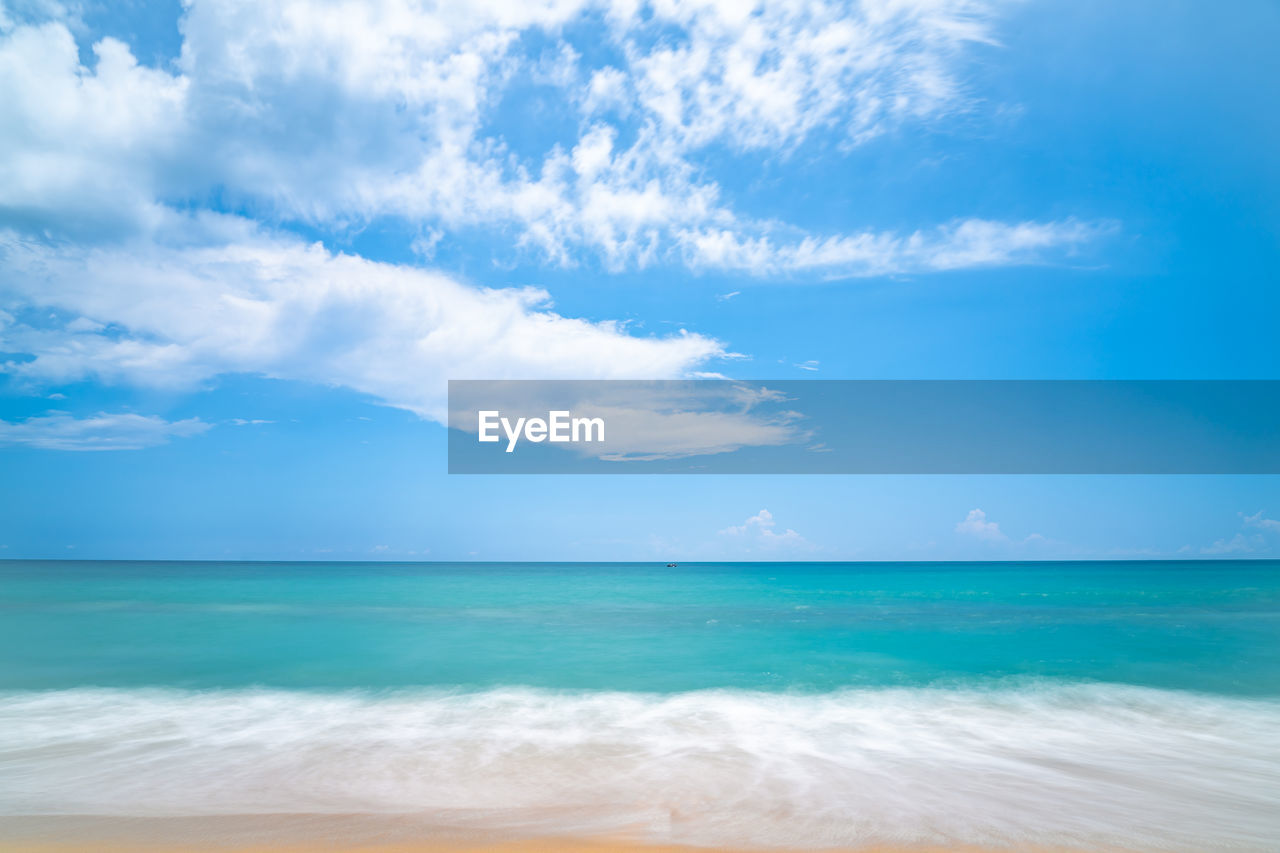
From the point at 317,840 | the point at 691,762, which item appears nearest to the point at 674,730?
the point at 691,762

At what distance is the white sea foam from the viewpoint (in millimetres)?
5398

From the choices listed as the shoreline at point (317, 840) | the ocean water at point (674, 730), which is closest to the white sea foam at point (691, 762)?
the ocean water at point (674, 730)

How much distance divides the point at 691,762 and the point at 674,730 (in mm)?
1622

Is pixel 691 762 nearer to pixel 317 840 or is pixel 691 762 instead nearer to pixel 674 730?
pixel 674 730

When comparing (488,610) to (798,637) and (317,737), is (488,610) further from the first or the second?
(317,737)

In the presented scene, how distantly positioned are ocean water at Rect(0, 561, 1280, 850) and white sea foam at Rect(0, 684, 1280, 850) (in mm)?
41

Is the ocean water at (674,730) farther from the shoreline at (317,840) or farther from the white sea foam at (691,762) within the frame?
the shoreline at (317,840)

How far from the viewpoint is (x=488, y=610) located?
87.6 feet

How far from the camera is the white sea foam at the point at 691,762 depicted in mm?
5398

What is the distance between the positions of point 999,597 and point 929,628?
60.2 feet

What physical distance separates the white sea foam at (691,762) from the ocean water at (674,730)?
0.04 meters

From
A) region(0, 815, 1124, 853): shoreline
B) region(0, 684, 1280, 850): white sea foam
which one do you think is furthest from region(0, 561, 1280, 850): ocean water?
region(0, 815, 1124, 853): shoreline

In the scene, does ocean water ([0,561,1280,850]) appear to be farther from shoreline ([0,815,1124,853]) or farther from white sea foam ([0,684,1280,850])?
shoreline ([0,815,1124,853])

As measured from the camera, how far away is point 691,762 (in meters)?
7.08
